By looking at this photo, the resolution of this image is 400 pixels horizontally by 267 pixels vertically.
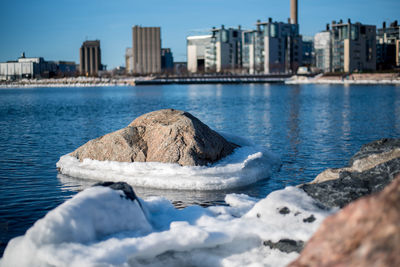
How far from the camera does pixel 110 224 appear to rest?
6766 millimetres

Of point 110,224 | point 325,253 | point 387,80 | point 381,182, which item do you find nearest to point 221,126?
point 381,182

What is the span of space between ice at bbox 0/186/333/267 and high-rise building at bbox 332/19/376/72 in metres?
182

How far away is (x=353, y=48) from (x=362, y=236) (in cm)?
18821

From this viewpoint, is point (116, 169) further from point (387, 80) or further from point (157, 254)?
→ point (387, 80)

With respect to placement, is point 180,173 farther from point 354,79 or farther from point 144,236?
point 354,79

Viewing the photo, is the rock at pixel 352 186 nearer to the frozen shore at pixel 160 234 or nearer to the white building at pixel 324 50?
the frozen shore at pixel 160 234

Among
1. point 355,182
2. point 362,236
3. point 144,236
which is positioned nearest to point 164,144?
point 355,182

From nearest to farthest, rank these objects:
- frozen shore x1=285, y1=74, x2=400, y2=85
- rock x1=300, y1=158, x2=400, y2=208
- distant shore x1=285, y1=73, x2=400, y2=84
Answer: rock x1=300, y1=158, x2=400, y2=208 < frozen shore x1=285, y1=74, x2=400, y2=85 < distant shore x1=285, y1=73, x2=400, y2=84

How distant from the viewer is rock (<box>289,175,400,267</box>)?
3281 mm

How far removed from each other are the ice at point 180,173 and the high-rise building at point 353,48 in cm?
17518

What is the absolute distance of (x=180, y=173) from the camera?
13297 millimetres

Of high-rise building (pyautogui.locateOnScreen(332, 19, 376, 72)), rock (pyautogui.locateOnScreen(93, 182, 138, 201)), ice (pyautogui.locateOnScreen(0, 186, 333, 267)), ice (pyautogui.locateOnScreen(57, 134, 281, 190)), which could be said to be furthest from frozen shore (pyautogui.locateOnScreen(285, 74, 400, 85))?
rock (pyautogui.locateOnScreen(93, 182, 138, 201))

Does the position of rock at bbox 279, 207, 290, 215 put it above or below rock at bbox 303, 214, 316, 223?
above

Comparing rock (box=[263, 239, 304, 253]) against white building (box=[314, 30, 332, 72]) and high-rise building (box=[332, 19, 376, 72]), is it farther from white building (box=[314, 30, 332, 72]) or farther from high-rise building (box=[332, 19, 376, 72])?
white building (box=[314, 30, 332, 72])
